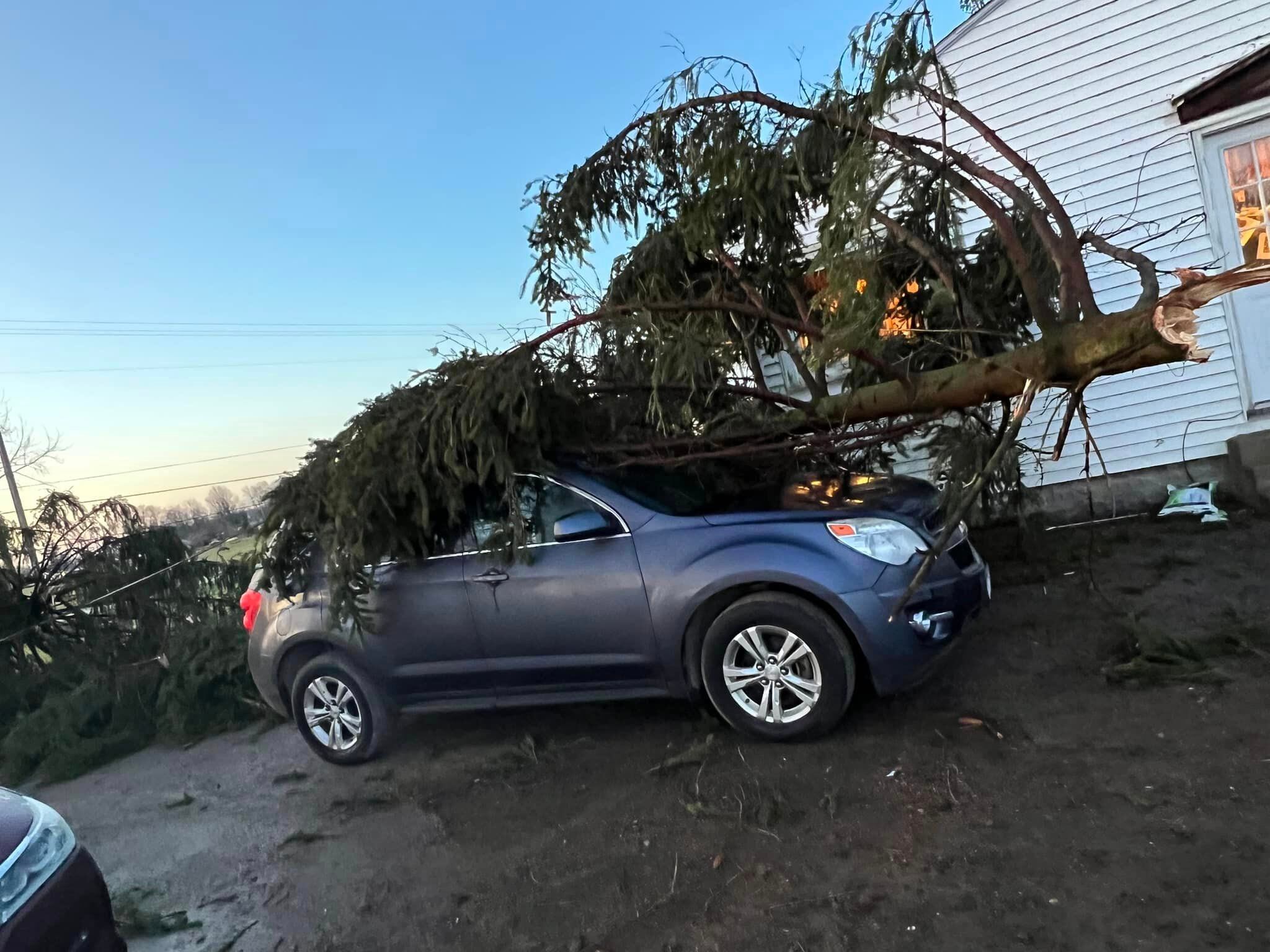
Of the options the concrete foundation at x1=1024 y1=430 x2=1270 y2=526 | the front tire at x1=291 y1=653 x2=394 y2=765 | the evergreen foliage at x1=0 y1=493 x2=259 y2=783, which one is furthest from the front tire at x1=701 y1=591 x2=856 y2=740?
the evergreen foliage at x1=0 y1=493 x2=259 y2=783

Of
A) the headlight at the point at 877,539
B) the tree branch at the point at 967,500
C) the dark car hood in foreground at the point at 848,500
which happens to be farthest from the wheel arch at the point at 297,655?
the tree branch at the point at 967,500

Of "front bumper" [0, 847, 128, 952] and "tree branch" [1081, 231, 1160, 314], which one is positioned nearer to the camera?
"front bumper" [0, 847, 128, 952]

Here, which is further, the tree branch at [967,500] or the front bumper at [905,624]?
the front bumper at [905,624]

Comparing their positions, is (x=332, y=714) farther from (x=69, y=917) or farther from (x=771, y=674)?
(x=771, y=674)

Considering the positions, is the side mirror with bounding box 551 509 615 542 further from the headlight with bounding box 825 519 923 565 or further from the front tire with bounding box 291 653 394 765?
the front tire with bounding box 291 653 394 765

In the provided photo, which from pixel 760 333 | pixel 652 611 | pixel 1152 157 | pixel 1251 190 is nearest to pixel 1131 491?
pixel 1251 190

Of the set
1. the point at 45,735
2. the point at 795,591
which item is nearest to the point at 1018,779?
the point at 795,591

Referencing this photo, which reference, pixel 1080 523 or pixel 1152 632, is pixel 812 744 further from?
pixel 1080 523

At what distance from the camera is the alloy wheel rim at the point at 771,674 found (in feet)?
14.4

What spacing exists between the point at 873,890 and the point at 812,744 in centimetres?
123

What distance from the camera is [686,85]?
16.1 ft

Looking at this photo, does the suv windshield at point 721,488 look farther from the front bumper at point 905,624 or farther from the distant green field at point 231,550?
the distant green field at point 231,550

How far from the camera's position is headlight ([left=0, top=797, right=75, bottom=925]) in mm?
2881

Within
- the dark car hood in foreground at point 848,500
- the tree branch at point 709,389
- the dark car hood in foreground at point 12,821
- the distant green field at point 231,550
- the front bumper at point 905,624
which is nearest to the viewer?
the dark car hood in foreground at point 12,821
